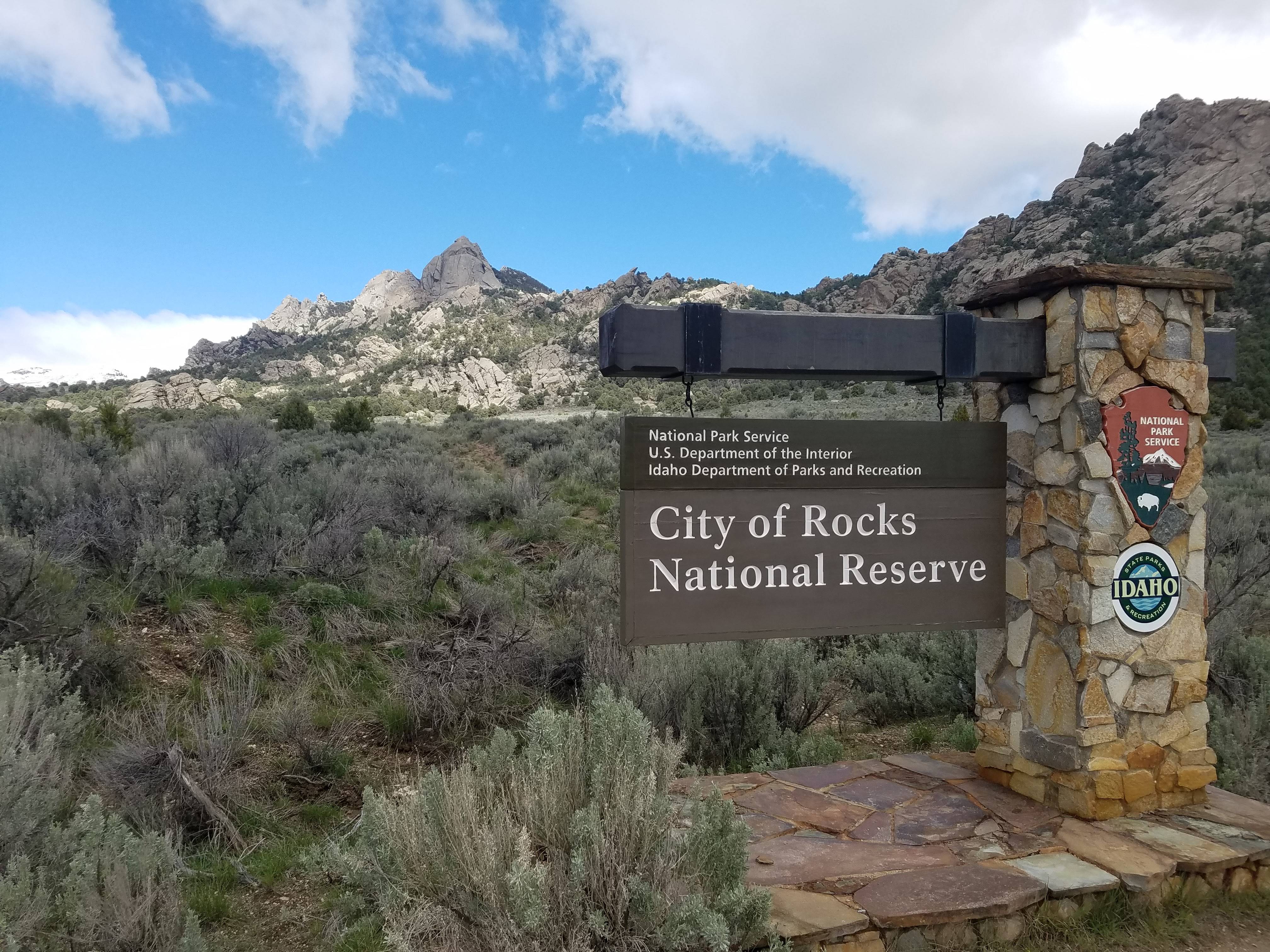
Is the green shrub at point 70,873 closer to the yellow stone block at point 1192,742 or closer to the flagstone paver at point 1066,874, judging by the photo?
the flagstone paver at point 1066,874

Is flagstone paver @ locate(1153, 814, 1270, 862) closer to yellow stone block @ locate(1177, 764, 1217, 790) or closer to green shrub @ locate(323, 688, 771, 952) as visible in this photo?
yellow stone block @ locate(1177, 764, 1217, 790)

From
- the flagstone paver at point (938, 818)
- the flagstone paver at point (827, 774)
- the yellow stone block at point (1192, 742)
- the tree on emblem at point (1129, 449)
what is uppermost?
the tree on emblem at point (1129, 449)

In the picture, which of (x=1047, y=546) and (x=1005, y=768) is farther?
(x=1005, y=768)

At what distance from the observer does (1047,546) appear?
371cm

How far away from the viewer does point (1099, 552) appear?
11.5ft

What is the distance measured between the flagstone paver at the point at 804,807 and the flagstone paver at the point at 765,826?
0.16 feet

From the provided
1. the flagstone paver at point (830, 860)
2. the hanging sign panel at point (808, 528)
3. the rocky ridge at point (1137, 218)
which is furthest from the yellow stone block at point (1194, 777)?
the rocky ridge at point (1137, 218)

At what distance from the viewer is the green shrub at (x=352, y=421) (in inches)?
830

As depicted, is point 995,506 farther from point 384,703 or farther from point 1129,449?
point 384,703

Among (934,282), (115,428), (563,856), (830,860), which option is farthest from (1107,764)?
(934,282)

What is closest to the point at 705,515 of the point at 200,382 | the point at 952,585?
the point at 952,585

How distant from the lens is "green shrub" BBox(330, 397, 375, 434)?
69.2 ft

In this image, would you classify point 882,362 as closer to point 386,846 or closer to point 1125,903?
point 1125,903

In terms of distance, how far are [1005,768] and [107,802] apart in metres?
4.35
